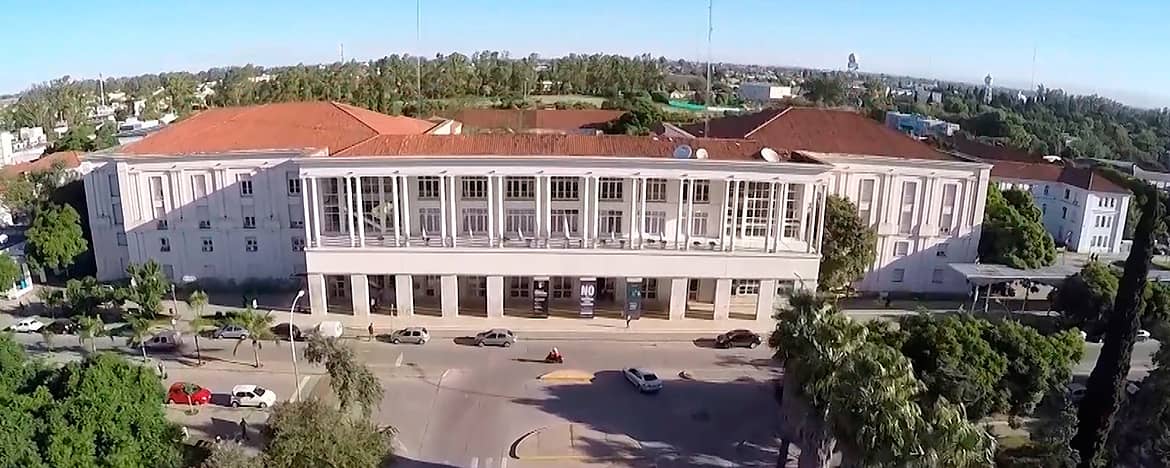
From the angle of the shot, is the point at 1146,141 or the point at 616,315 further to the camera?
the point at 1146,141

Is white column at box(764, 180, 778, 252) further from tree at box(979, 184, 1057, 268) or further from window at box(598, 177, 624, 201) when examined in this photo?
tree at box(979, 184, 1057, 268)

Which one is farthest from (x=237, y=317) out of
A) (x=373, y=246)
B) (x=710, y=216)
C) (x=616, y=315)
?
(x=710, y=216)

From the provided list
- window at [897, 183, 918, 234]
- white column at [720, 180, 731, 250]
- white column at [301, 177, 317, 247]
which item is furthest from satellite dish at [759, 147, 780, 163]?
white column at [301, 177, 317, 247]

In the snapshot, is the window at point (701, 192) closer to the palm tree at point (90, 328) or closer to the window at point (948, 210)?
the window at point (948, 210)

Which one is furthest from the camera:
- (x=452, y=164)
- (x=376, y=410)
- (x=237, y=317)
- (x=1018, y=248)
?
(x=1018, y=248)

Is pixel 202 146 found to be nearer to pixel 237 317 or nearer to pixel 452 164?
pixel 237 317

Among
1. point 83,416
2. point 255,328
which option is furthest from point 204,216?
point 83,416
